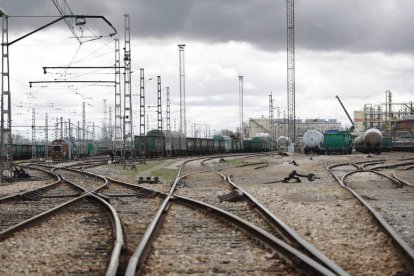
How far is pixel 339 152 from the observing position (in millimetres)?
68438

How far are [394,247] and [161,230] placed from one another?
13.0 feet

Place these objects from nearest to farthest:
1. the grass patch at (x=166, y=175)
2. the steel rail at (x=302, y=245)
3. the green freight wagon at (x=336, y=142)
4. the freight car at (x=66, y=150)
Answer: the steel rail at (x=302, y=245), the grass patch at (x=166, y=175), the freight car at (x=66, y=150), the green freight wagon at (x=336, y=142)

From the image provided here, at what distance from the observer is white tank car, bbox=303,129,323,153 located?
2734 inches

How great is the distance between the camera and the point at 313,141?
70.1 metres

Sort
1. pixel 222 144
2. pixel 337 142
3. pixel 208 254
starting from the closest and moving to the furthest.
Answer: pixel 208 254
pixel 337 142
pixel 222 144

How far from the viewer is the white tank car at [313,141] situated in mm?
69438

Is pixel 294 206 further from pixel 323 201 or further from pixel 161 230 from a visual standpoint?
pixel 161 230

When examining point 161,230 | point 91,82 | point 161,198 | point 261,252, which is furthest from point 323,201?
point 91,82

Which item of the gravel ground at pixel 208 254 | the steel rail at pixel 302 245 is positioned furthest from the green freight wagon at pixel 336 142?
the gravel ground at pixel 208 254

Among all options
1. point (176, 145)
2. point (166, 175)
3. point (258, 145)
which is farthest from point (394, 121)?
point (166, 175)

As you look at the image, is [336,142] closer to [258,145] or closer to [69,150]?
[69,150]

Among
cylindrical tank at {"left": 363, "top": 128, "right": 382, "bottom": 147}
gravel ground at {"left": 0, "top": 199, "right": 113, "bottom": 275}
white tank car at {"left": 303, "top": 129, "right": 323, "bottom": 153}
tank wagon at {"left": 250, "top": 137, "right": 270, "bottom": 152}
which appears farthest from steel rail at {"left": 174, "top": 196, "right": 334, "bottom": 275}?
tank wagon at {"left": 250, "top": 137, "right": 270, "bottom": 152}

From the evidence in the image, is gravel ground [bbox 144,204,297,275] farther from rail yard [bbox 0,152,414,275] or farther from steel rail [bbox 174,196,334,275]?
steel rail [bbox 174,196,334,275]

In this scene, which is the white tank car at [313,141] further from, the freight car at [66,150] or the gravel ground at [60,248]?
the gravel ground at [60,248]
